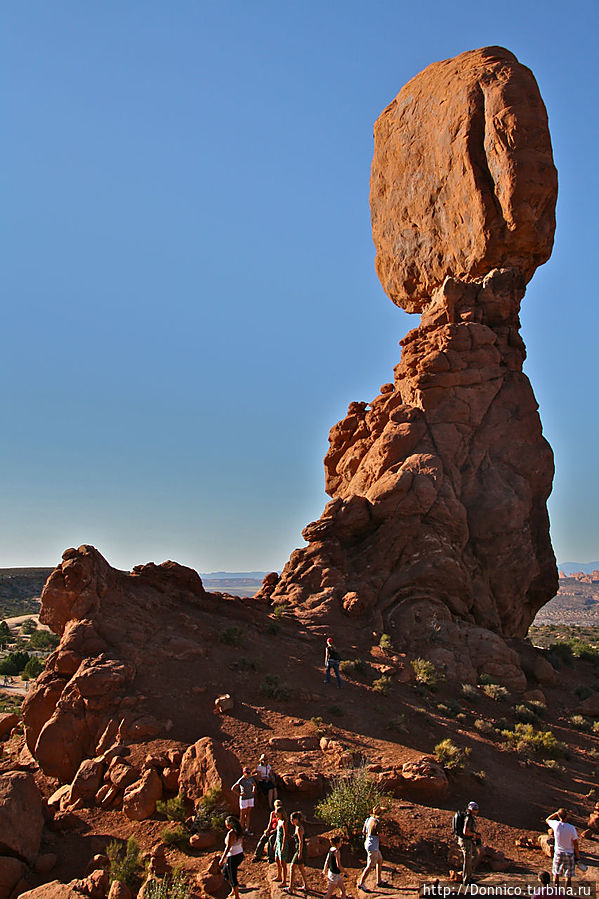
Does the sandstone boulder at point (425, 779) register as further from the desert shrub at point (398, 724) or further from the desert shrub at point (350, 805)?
the desert shrub at point (398, 724)

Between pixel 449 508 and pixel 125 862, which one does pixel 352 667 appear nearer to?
pixel 449 508

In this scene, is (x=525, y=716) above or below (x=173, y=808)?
above

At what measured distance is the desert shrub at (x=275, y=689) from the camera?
17.3 meters

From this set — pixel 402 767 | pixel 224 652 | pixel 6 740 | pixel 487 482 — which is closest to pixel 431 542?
pixel 487 482

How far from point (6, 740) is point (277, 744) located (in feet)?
29.3

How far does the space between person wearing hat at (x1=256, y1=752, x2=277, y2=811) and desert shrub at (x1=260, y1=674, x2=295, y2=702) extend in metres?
3.90

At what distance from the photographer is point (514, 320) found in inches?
1134

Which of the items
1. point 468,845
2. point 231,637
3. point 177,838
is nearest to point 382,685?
point 231,637

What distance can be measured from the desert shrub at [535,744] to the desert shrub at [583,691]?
19.2 ft

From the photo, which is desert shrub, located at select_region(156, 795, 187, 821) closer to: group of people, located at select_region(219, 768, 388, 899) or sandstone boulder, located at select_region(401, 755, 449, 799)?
group of people, located at select_region(219, 768, 388, 899)

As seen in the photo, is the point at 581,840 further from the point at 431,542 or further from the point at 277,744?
the point at 431,542

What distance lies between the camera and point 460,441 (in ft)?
87.4

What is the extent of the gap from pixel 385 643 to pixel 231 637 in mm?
5553

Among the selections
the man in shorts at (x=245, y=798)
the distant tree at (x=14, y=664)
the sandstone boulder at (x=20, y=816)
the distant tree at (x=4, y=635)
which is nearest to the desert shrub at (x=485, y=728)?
the man in shorts at (x=245, y=798)
